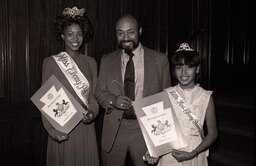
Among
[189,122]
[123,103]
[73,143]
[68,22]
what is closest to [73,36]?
[68,22]

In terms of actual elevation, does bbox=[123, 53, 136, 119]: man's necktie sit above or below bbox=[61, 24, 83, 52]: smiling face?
below

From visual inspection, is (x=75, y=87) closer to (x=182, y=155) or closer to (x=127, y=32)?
(x=127, y=32)

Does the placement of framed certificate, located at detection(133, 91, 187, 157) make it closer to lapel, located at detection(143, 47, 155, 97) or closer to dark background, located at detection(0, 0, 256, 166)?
lapel, located at detection(143, 47, 155, 97)

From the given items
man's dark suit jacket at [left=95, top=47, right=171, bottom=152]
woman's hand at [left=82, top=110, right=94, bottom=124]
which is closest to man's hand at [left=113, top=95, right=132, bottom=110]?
man's dark suit jacket at [left=95, top=47, right=171, bottom=152]

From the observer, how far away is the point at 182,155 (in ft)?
5.69

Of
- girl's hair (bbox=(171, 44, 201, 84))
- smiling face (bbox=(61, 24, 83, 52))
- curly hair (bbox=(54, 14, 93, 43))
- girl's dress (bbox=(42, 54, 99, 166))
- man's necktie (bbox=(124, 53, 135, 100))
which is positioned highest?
curly hair (bbox=(54, 14, 93, 43))

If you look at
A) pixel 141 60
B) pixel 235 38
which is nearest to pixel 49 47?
pixel 141 60

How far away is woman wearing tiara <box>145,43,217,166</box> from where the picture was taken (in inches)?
70.8

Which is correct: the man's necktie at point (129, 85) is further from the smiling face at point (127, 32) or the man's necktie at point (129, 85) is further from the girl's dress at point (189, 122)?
the girl's dress at point (189, 122)

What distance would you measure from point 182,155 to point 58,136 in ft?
2.72

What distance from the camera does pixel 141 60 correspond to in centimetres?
215

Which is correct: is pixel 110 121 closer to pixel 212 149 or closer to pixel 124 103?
pixel 124 103

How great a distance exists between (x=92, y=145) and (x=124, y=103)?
47cm

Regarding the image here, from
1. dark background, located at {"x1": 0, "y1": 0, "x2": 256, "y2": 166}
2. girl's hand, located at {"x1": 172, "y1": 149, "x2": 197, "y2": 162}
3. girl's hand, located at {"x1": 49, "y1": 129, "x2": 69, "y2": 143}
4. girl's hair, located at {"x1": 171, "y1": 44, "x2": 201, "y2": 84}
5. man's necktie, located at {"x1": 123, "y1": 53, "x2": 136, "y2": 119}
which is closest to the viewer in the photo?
girl's hand, located at {"x1": 172, "y1": 149, "x2": 197, "y2": 162}
